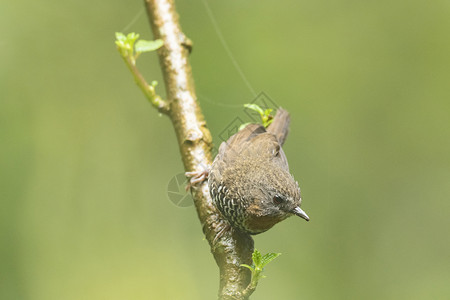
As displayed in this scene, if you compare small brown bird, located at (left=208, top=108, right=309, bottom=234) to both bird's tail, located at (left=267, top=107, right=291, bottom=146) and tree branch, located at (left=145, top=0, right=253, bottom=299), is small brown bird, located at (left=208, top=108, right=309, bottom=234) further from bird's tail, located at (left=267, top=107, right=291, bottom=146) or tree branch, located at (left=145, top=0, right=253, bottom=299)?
bird's tail, located at (left=267, top=107, right=291, bottom=146)

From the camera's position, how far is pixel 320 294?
18.5 ft

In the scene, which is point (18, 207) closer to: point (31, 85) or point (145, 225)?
point (145, 225)

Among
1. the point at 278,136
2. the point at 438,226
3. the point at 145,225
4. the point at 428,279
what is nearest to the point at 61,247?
the point at 145,225

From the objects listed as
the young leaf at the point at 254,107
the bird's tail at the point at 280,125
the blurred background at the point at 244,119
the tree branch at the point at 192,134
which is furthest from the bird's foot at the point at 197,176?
the blurred background at the point at 244,119

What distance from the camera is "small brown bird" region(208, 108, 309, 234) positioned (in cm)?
349

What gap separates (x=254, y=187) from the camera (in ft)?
11.8

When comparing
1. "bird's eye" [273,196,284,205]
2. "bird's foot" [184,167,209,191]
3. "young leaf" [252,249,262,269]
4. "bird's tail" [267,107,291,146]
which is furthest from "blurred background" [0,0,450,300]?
"young leaf" [252,249,262,269]

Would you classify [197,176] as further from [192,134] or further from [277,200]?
[277,200]

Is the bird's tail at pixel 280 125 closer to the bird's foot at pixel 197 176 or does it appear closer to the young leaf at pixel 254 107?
the young leaf at pixel 254 107

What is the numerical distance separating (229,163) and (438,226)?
392cm

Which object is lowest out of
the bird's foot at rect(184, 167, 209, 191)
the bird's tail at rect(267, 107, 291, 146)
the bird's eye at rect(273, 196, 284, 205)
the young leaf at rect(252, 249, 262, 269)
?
the young leaf at rect(252, 249, 262, 269)

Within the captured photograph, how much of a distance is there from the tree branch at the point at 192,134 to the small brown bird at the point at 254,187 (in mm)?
114

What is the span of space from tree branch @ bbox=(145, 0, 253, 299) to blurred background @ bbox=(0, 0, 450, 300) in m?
1.92

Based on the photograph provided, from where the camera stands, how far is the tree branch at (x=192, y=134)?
313cm
